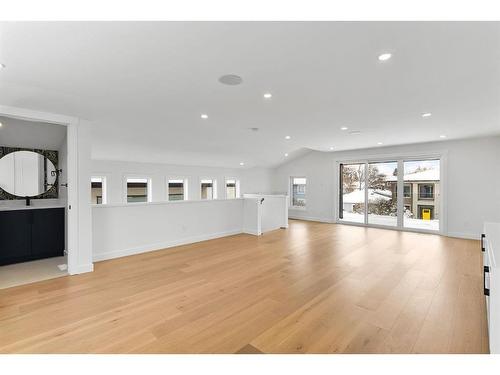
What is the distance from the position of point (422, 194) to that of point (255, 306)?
20.1 feet

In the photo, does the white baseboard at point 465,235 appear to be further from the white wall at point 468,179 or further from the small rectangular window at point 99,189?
the small rectangular window at point 99,189

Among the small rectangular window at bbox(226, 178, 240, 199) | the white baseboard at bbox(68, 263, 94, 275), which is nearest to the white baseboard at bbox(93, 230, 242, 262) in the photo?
the white baseboard at bbox(68, 263, 94, 275)

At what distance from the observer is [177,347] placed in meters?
1.85

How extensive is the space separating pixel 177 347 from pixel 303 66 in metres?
2.58

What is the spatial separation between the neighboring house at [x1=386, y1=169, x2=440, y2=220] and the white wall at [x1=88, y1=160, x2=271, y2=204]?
16.7 ft

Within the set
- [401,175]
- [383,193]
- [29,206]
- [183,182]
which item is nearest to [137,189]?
[183,182]

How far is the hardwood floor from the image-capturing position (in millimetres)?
1910

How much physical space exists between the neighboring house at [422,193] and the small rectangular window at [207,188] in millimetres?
6218

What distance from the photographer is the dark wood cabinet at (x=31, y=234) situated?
3646mm

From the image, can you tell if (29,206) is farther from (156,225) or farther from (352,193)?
(352,193)

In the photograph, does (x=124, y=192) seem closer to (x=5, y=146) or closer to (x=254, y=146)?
(x=5, y=146)

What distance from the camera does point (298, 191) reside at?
9.54m

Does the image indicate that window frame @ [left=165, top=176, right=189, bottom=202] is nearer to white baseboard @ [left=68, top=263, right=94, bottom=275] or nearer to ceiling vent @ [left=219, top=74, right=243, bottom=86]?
white baseboard @ [left=68, top=263, right=94, bottom=275]
